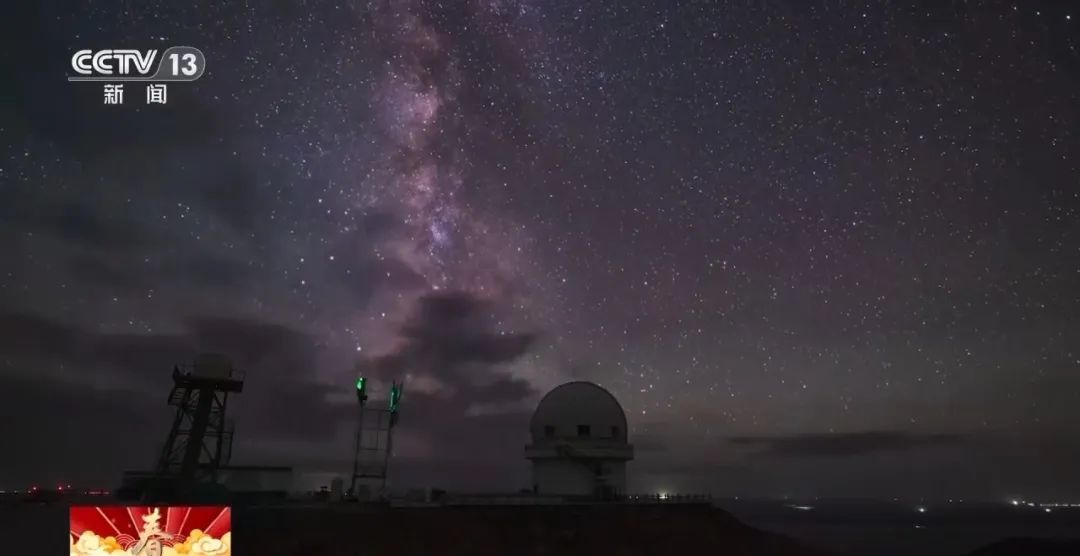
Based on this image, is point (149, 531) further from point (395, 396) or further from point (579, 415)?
point (579, 415)

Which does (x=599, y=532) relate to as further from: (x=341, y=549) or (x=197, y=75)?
(x=197, y=75)

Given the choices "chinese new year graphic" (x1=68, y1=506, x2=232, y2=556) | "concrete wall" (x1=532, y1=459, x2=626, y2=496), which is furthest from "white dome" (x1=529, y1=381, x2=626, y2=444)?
"chinese new year graphic" (x1=68, y1=506, x2=232, y2=556)

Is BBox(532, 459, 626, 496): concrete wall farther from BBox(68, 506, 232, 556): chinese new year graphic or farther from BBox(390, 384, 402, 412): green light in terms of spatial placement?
BBox(68, 506, 232, 556): chinese new year graphic

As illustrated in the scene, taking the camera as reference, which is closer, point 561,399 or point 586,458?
point 586,458

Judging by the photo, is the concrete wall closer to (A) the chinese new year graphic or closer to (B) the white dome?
(B) the white dome

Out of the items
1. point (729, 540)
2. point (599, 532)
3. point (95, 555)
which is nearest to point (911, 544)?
point (729, 540)

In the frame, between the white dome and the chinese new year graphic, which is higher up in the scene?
the white dome

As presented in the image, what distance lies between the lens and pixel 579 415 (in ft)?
183

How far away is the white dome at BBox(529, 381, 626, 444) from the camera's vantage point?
55.5 meters

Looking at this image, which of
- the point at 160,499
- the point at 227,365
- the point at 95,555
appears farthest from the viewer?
the point at 227,365

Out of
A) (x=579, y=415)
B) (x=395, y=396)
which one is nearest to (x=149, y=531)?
(x=395, y=396)

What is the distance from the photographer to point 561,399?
57469 mm

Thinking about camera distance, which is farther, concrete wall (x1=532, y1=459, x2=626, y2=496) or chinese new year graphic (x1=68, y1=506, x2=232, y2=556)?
concrete wall (x1=532, y1=459, x2=626, y2=496)

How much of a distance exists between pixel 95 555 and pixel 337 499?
18746 millimetres
